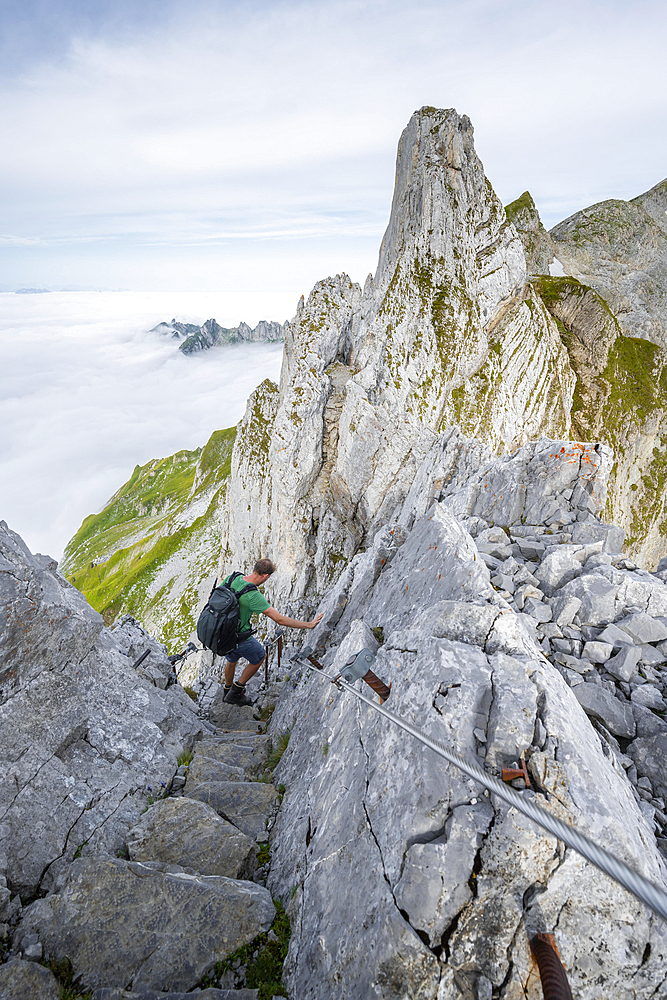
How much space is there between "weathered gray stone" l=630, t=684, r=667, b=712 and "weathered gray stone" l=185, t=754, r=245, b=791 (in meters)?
8.33

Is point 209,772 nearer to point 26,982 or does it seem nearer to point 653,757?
point 26,982

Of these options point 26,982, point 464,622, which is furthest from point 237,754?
point 464,622

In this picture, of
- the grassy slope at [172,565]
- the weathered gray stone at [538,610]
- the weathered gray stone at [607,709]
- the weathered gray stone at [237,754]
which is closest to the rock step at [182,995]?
the weathered gray stone at [237,754]

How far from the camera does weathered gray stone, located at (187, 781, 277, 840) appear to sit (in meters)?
8.74

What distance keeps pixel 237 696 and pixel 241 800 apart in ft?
21.1

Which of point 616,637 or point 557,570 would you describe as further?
point 557,570

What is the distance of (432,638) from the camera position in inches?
280

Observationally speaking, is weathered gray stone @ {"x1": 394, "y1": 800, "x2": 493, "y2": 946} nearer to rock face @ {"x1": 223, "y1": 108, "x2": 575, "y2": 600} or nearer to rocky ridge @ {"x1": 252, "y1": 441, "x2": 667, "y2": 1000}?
rocky ridge @ {"x1": 252, "y1": 441, "x2": 667, "y2": 1000}

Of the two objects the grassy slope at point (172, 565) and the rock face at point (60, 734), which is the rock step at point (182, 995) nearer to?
the rock face at point (60, 734)

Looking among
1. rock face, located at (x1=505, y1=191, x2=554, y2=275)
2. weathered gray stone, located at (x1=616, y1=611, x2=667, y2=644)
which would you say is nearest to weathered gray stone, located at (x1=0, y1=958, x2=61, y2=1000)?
weathered gray stone, located at (x1=616, y1=611, x2=667, y2=644)

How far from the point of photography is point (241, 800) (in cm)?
920

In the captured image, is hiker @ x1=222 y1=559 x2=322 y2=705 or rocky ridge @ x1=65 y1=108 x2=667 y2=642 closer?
hiker @ x1=222 y1=559 x2=322 y2=705

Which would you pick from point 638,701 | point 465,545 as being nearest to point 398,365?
point 465,545

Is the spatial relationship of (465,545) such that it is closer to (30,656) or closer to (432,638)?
(432,638)
